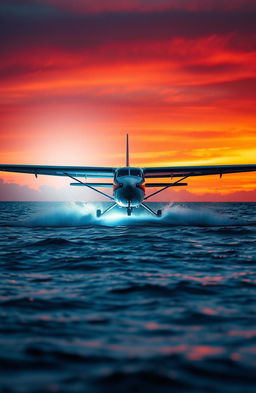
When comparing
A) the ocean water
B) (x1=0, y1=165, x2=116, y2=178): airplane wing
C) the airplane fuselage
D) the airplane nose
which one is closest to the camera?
the ocean water

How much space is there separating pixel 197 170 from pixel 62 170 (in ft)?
26.5

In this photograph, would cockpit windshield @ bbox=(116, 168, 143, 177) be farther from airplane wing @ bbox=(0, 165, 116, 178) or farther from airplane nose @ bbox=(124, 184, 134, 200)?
airplane wing @ bbox=(0, 165, 116, 178)

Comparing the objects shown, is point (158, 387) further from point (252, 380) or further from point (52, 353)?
point (52, 353)

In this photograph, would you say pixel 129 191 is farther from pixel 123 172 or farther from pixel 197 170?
pixel 197 170

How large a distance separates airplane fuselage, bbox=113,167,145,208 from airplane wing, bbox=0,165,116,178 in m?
2.43

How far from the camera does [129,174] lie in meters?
20.4

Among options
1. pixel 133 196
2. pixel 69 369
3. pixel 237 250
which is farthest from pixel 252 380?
pixel 133 196

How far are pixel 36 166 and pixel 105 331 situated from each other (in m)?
19.1

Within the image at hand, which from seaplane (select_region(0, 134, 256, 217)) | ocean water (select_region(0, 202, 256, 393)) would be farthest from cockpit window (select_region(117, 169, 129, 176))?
ocean water (select_region(0, 202, 256, 393))

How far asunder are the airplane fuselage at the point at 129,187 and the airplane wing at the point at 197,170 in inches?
95.6

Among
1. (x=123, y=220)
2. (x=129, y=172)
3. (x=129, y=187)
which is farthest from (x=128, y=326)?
(x=123, y=220)

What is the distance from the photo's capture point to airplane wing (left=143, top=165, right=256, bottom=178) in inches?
886

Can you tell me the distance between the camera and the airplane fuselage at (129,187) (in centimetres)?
1922

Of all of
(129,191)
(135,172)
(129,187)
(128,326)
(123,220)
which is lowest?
(123,220)
